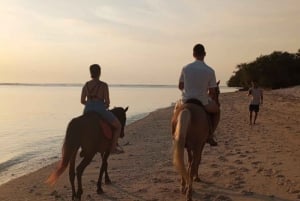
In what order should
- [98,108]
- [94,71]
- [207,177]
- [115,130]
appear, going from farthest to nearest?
1. [207,177]
2. [115,130]
3. [94,71]
4. [98,108]

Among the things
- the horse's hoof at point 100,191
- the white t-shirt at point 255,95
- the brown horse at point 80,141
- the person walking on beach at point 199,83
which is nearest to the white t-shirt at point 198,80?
the person walking on beach at point 199,83

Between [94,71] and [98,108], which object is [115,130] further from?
[94,71]

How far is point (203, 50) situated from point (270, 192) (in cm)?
280

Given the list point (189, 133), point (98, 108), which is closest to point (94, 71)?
point (98, 108)

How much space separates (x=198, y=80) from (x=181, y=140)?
1.20 m

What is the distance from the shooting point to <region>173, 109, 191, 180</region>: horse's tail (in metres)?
7.38

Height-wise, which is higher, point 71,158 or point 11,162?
point 71,158

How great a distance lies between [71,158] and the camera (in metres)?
8.35

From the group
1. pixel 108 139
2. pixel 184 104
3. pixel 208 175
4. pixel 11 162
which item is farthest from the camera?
pixel 11 162

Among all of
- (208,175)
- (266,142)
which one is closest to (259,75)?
(266,142)

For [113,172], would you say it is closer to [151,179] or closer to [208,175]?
[151,179]

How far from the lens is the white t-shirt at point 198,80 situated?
8.02m

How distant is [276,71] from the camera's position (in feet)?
→ 233

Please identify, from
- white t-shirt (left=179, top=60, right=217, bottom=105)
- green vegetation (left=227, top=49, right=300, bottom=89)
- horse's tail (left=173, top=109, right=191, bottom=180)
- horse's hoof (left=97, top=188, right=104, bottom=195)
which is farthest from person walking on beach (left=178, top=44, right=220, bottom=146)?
green vegetation (left=227, top=49, right=300, bottom=89)
